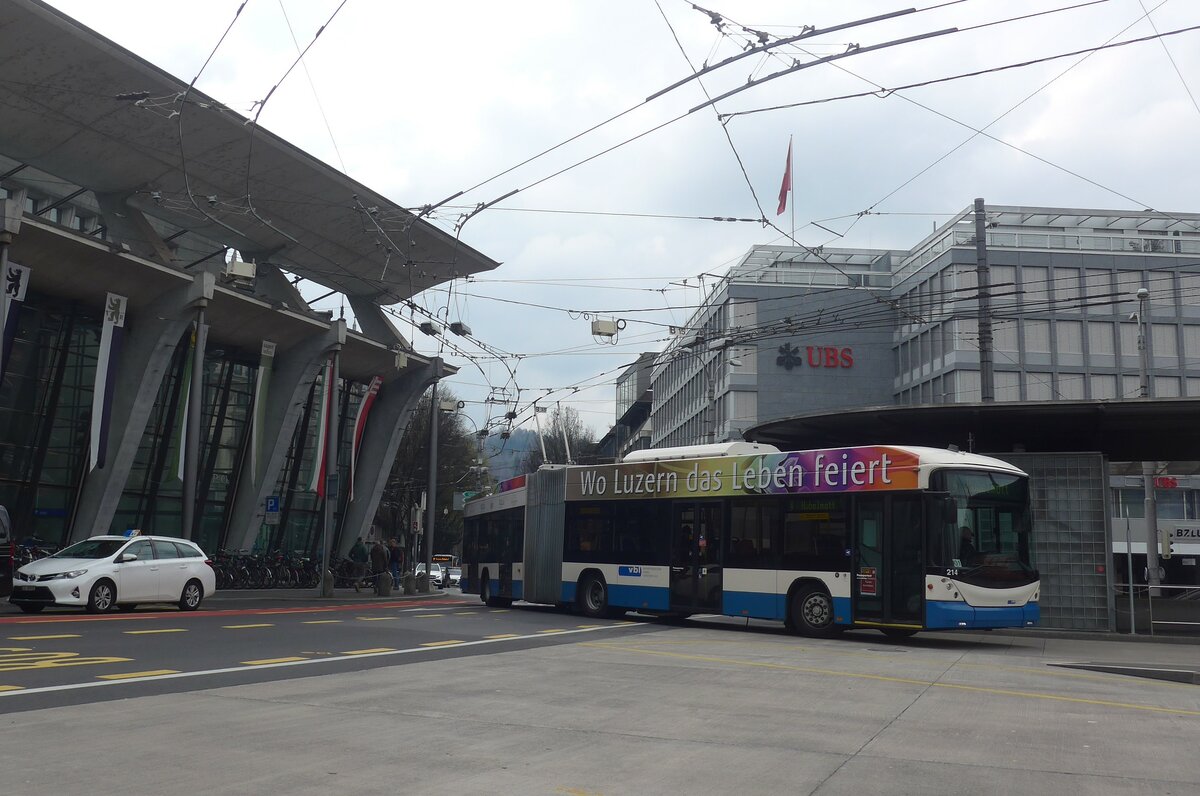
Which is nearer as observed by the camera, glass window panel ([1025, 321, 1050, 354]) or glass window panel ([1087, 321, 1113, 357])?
glass window panel ([1025, 321, 1050, 354])

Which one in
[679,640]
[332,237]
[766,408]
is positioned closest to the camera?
[679,640]

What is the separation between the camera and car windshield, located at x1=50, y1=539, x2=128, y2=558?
1952cm

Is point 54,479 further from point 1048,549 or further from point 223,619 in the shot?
point 1048,549

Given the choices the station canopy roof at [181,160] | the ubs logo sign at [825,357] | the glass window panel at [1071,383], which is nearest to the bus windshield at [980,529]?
the station canopy roof at [181,160]

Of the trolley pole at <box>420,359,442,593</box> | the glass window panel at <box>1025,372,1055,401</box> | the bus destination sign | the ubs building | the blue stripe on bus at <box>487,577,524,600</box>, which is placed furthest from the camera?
Answer: the glass window panel at <box>1025,372,1055,401</box>

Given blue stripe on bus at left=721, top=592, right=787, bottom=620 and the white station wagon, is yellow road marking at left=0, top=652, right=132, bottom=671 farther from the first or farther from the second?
blue stripe on bus at left=721, top=592, right=787, bottom=620

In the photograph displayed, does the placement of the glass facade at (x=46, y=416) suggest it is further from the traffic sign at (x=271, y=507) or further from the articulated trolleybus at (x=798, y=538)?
the articulated trolleybus at (x=798, y=538)

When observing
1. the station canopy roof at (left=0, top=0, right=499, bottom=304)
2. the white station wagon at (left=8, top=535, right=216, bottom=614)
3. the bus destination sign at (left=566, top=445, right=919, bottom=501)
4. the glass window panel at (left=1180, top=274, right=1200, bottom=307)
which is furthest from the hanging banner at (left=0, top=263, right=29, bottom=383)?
the glass window panel at (left=1180, top=274, right=1200, bottom=307)

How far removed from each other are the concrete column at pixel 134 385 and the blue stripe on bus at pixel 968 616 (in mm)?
22068

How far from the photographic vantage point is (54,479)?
30297mm

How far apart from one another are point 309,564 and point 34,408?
11132 mm

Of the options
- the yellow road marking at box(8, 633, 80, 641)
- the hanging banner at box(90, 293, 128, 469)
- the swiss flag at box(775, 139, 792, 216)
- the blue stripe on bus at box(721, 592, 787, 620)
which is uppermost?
the swiss flag at box(775, 139, 792, 216)

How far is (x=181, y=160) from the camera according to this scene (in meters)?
29.4

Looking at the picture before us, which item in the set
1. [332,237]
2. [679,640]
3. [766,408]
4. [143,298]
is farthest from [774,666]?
[766,408]
